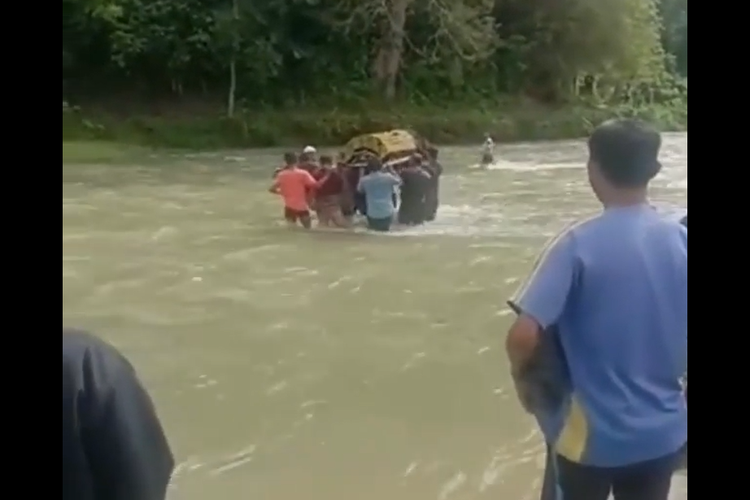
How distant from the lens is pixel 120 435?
1.08m

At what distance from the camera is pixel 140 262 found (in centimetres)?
128

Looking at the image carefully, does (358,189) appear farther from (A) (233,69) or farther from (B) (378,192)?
(A) (233,69)

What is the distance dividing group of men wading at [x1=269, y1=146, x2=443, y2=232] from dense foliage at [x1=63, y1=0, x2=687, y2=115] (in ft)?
0.25

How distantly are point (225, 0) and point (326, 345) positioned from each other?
38cm

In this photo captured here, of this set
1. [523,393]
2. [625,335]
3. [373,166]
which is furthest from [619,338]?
[373,166]

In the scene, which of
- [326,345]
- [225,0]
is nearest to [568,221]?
[326,345]

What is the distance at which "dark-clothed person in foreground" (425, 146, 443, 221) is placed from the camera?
1284 millimetres

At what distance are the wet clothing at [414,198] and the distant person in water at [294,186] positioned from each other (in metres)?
0.09

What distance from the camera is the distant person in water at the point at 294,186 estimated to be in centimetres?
129

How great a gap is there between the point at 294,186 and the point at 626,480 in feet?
1.52

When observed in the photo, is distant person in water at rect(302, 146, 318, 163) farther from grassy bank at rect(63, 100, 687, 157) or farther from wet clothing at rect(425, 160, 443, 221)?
wet clothing at rect(425, 160, 443, 221)

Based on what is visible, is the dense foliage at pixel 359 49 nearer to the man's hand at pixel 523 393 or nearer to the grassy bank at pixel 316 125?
the grassy bank at pixel 316 125
